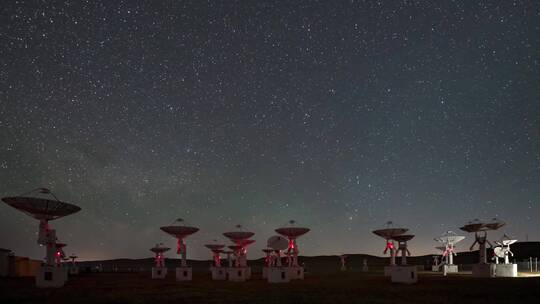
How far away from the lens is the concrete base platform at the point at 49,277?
1528 inches

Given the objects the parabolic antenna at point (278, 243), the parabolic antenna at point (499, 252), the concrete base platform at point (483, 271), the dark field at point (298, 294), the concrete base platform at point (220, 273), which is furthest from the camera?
the parabolic antenna at point (499, 252)

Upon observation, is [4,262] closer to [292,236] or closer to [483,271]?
[292,236]

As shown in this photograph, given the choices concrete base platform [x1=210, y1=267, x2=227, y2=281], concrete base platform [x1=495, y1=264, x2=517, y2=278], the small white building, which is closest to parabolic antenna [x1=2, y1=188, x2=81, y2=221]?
concrete base platform [x1=210, y1=267, x2=227, y2=281]

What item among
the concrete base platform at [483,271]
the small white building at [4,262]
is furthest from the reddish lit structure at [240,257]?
the small white building at [4,262]

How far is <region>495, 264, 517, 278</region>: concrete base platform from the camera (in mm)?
50781

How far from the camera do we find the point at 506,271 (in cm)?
5128

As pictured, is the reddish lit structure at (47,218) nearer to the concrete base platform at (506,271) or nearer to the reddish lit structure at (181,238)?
the reddish lit structure at (181,238)

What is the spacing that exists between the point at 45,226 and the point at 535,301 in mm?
38245

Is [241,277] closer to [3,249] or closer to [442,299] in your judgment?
[442,299]

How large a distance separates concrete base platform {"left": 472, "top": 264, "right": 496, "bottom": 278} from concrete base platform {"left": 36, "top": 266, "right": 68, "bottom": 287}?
42.2m

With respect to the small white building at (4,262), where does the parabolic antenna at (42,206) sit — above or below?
above

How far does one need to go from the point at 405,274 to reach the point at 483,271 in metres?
15.3

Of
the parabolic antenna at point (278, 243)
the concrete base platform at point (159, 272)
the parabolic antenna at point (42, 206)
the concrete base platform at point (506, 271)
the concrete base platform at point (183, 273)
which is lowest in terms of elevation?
the concrete base platform at point (159, 272)

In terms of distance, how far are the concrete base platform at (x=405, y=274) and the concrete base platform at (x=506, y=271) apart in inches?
674
